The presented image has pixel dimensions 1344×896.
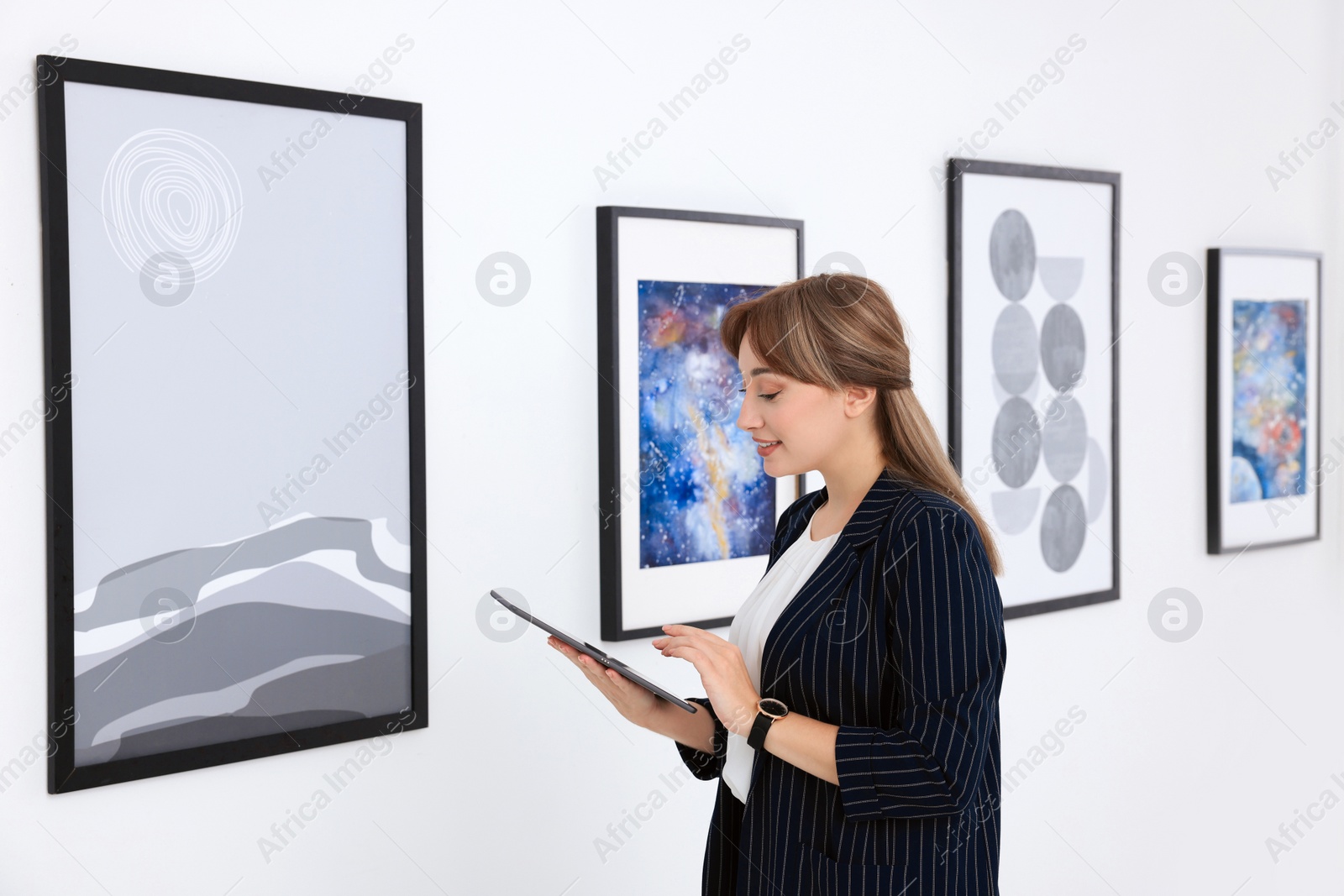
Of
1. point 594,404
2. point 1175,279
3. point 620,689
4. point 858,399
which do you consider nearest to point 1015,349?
point 1175,279

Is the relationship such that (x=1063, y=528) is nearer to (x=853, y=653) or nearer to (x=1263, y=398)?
(x=1263, y=398)

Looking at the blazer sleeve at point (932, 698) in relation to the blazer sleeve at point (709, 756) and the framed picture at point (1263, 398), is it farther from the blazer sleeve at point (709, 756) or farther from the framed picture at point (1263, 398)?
the framed picture at point (1263, 398)

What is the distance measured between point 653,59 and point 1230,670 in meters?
2.11

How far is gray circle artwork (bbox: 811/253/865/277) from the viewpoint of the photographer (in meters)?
2.14

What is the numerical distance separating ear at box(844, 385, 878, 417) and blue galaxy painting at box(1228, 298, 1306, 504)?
1775mm

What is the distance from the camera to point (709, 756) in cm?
155

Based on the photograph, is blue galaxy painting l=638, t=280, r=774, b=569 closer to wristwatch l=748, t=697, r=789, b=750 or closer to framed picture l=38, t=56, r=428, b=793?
framed picture l=38, t=56, r=428, b=793

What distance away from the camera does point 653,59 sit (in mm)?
1920

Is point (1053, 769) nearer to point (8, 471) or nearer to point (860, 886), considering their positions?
point (860, 886)

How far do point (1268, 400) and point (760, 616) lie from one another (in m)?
1.98

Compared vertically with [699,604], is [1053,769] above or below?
below

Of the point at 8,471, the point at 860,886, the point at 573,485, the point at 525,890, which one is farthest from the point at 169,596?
the point at 860,886

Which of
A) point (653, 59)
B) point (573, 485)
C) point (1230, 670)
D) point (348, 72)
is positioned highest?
point (653, 59)

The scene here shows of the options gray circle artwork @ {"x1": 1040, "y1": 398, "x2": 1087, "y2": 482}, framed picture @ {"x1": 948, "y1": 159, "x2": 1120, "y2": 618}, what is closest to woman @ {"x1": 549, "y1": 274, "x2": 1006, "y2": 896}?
framed picture @ {"x1": 948, "y1": 159, "x2": 1120, "y2": 618}
